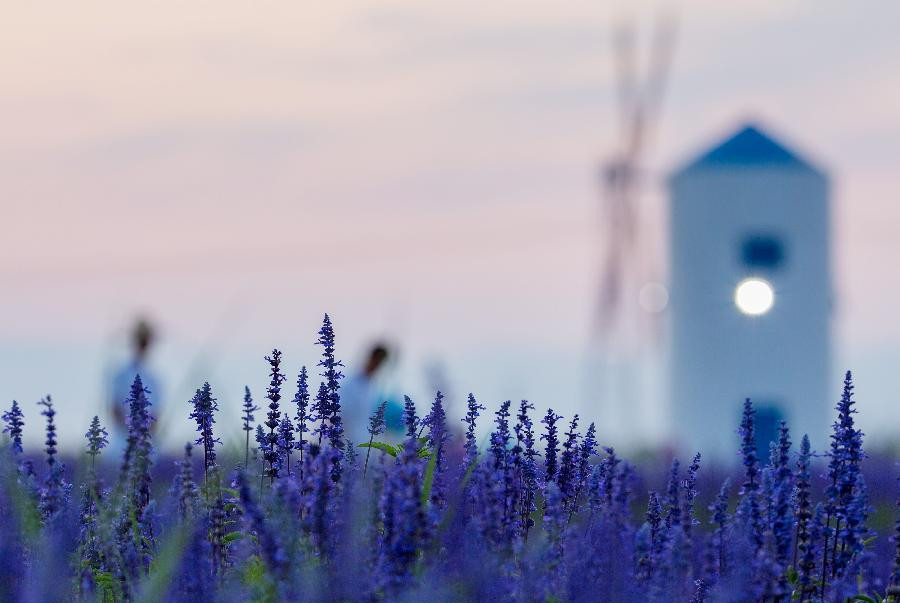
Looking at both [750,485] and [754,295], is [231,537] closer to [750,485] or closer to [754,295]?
[750,485]

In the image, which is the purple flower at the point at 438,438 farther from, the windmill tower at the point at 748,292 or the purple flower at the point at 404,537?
the windmill tower at the point at 748,292

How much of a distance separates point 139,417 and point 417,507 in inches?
41.0

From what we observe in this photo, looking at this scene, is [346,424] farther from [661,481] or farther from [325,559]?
[661,481]

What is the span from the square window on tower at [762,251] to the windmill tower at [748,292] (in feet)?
0.07

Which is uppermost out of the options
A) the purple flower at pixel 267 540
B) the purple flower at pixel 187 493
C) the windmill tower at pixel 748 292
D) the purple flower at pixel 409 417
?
the windmill tower at pixel 748 292

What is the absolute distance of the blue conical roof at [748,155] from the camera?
30203 millimetres

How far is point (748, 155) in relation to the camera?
100 ft

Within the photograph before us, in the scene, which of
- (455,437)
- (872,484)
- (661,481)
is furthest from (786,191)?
(455,437)

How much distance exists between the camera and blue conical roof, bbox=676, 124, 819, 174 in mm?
30203

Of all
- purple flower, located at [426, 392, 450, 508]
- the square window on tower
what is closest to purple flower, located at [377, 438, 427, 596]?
purple flower, located at [426, 392, 450, 508]

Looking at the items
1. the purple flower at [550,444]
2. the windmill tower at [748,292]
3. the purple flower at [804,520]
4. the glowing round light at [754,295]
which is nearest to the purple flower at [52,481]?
the purple flower at [550,444]

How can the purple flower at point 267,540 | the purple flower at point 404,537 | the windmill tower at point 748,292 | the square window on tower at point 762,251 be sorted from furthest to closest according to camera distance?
the square window on tower at point 762,251 → the windmill tower at point 748,292 → the purple flower at point 404,537 → the purple flower at point 267,540

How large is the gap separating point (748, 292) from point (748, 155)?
3151mm

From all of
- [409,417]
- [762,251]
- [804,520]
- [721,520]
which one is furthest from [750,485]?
[762,251]
